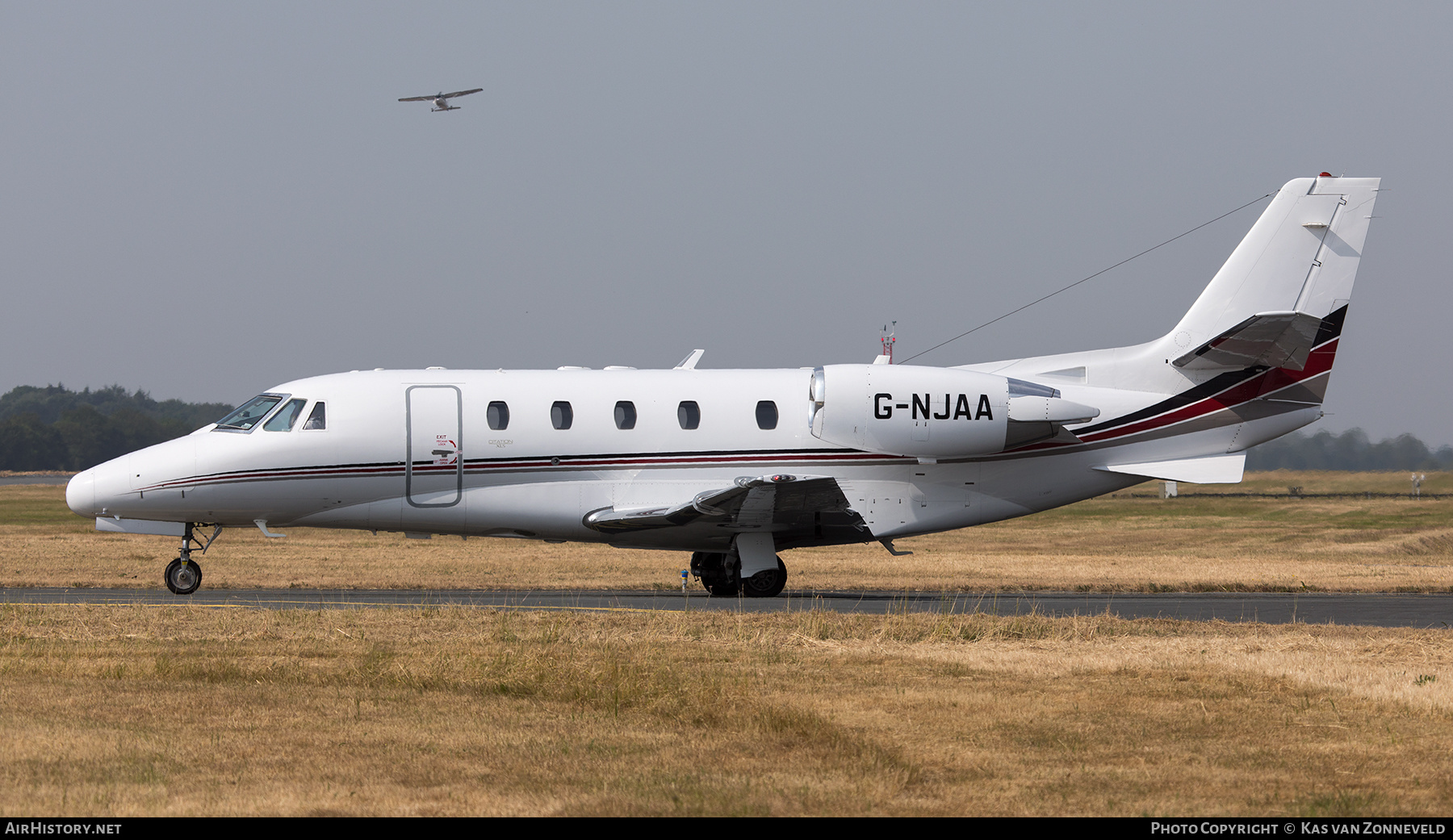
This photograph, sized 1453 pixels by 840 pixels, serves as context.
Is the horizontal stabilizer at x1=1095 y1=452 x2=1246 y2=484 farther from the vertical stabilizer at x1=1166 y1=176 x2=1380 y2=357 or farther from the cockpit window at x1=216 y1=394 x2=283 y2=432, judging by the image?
the cockpit window at x1=216 y1=394 x2=283 y2=432

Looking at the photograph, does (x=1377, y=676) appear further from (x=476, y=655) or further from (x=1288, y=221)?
(x=1288, y=221)

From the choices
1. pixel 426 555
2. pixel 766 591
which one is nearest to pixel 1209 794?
pixel 766 591

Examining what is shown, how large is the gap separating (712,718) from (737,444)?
11153mm

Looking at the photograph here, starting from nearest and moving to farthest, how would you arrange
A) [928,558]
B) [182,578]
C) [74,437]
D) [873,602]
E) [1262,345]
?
[873,602] → [182,578] → [1262,345] → [928,558] → [74,437]

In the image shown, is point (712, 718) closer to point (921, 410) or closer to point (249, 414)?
point (921, 410)

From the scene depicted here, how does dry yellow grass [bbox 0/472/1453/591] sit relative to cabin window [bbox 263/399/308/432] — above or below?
below

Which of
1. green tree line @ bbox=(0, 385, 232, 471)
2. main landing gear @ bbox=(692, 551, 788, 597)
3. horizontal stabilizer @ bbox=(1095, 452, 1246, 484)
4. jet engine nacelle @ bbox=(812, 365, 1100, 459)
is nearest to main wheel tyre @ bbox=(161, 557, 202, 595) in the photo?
main landing gear @ bbox=(692, 551, 788, 597)

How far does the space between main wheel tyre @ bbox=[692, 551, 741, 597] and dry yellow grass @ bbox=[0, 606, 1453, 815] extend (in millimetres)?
6090

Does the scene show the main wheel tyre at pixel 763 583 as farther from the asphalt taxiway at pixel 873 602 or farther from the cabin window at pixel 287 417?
the cabin window at pixel 287 417

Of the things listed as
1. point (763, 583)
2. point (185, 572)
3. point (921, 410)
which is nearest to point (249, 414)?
point (185, 572)

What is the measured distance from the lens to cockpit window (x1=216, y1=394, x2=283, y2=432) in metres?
20.5

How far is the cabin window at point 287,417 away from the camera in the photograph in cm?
2039

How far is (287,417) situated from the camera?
20.5 meters

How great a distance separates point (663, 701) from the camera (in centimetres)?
1016
